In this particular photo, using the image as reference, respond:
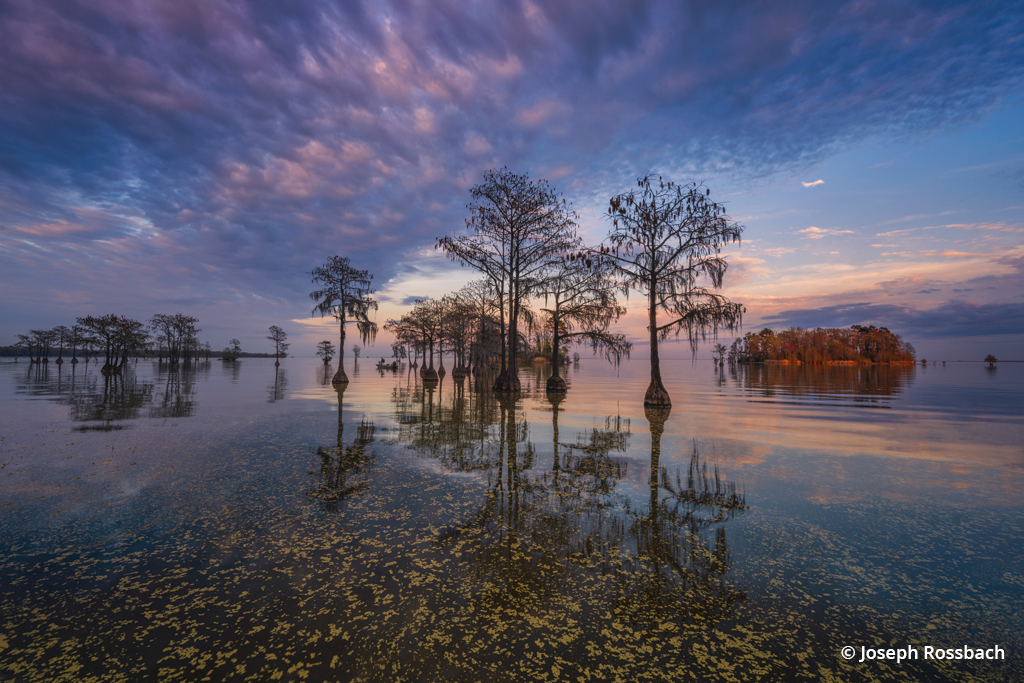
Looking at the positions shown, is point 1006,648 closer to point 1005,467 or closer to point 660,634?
point 660,634

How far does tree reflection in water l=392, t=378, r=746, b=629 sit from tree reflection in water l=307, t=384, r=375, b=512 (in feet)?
4.47

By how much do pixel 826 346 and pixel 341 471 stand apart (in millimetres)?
111550

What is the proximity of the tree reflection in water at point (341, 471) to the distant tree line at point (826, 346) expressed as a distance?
9339 cm

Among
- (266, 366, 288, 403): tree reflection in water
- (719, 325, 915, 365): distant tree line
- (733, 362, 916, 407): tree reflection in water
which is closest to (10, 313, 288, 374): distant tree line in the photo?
(266, 366, 288, 403): tree reflection in water

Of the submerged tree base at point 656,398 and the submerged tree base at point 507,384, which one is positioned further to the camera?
the submerged tree base at point 507,384

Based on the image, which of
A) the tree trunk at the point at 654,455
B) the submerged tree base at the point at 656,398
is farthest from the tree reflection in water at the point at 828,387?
the tree trunk at the point at 654,455

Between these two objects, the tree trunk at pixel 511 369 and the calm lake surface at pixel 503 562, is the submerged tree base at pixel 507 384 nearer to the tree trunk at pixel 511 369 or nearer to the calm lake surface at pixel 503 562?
the tree trunk at pixel 511 369

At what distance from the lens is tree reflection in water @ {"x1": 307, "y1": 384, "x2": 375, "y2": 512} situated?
5.93 m

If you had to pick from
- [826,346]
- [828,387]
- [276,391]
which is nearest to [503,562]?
[276,391]

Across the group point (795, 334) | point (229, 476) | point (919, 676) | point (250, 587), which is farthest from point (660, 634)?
point (795, 334)

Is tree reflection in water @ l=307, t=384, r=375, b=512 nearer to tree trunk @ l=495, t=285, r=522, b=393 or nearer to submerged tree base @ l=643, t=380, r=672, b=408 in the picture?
submerged tree base @ l=643, t=380, r=672, b=408

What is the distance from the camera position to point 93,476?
266 inches

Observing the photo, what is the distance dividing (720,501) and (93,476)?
1022 cm

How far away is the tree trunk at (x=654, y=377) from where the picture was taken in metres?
16.7
